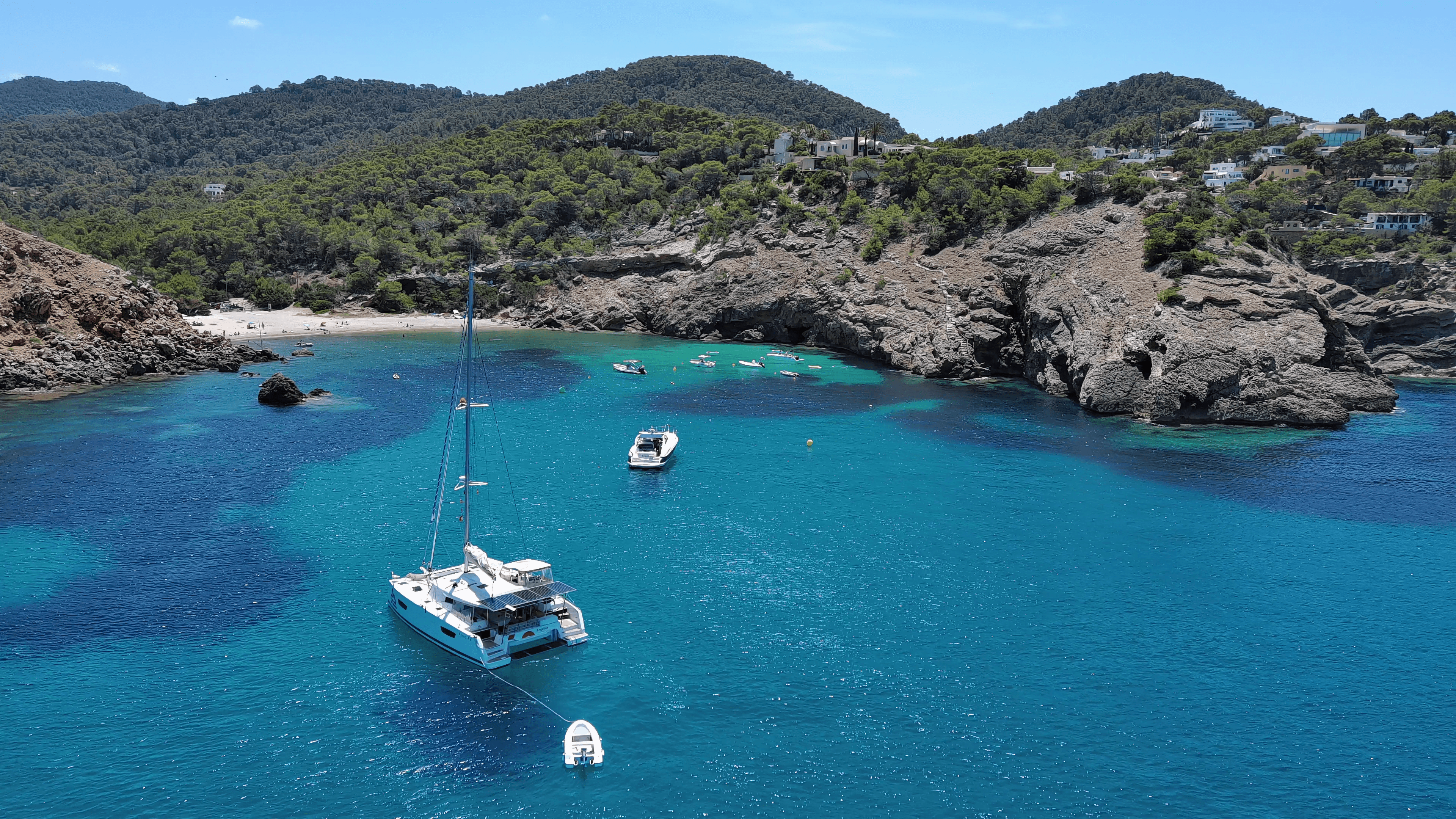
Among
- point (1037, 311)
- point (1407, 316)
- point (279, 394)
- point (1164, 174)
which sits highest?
point (1164, 174)

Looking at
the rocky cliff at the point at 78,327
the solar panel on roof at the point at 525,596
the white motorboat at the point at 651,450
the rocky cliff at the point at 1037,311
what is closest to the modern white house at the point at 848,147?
the rocky cliff at the point at 1037,311

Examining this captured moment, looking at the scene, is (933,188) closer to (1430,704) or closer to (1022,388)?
(1022,388)

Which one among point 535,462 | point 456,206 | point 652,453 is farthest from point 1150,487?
point 456,206

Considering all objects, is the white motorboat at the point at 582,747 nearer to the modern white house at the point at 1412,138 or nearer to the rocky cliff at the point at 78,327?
the rocky cliff at the point at 78,327

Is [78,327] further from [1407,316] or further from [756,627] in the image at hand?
[1407,316]

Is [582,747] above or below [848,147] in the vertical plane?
below

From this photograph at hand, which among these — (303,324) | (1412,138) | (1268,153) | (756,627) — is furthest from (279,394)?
(1412,138)
